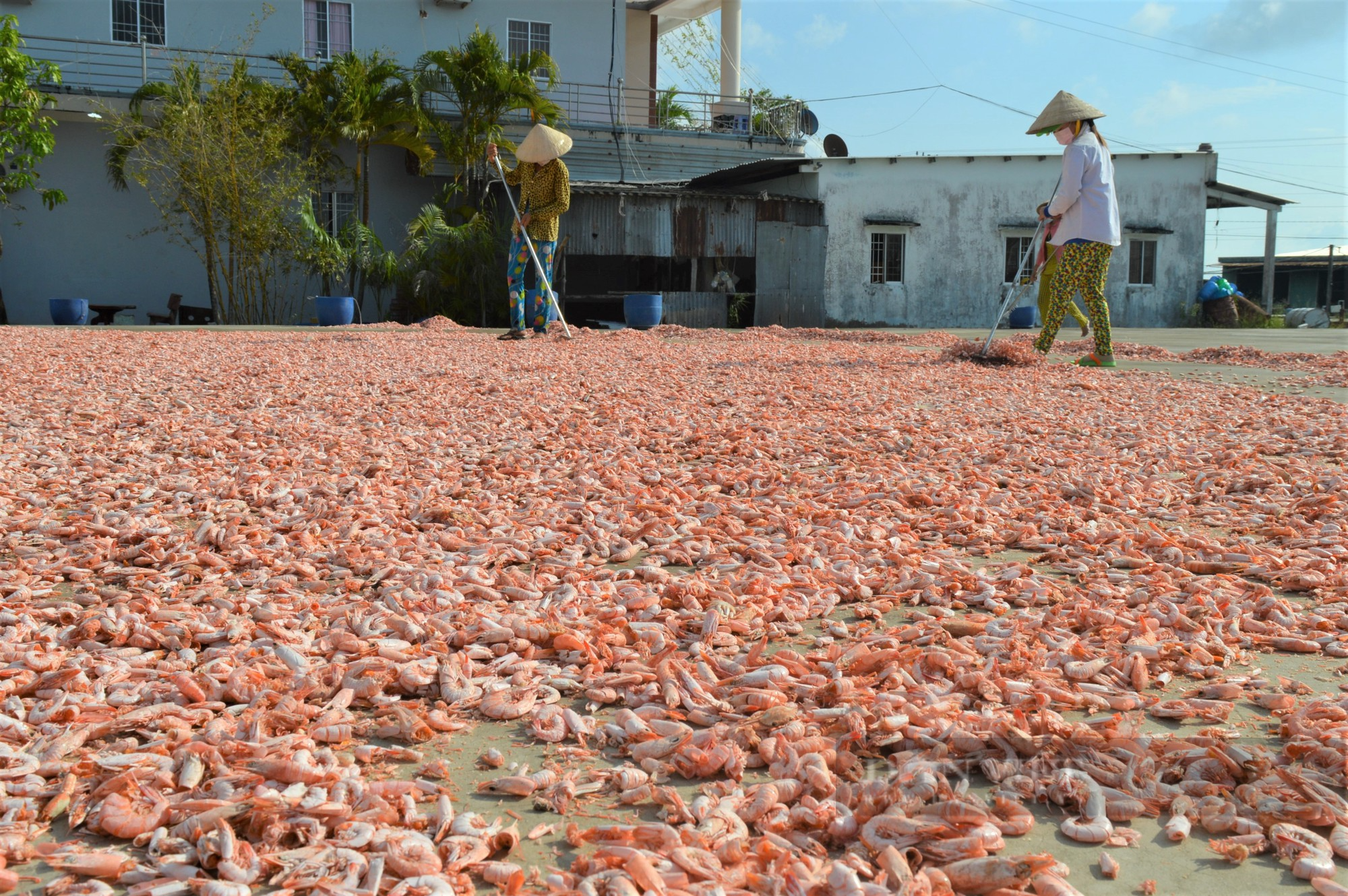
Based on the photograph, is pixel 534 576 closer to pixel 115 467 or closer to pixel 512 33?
pixel 115 467

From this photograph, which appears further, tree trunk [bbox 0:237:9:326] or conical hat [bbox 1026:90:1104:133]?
tree trunk [bbox 0:237:9:326]

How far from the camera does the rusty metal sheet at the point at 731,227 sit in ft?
56.6

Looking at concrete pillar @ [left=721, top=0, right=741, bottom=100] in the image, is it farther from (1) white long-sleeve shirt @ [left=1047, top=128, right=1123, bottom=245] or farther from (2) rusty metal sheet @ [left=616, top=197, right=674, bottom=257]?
(1) white long-sleeve shirt @ [left=1047, top=128, right=1123, bottom=245]

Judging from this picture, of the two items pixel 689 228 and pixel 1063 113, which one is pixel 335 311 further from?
pixel 1063 113

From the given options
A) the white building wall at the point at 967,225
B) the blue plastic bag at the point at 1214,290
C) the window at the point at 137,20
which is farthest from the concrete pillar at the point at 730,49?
the window at the point at 137,20

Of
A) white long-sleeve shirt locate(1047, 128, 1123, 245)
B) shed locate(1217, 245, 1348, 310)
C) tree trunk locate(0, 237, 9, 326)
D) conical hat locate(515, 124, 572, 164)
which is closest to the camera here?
white long-sleeve shirt locate(1047, 128, 1123, 245)

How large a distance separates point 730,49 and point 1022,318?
9056mm

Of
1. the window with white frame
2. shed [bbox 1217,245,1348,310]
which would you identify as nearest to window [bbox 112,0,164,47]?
the window with white frame

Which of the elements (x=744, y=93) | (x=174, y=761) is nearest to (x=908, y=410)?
(x=174, y=761)

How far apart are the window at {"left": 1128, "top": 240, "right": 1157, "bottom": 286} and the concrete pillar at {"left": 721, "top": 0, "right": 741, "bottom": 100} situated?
840cm

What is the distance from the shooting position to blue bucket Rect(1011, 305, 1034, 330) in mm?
16719

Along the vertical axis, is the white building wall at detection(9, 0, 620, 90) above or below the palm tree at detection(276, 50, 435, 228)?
above

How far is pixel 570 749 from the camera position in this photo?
177 centimetres

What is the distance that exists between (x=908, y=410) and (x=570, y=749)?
158 inches
